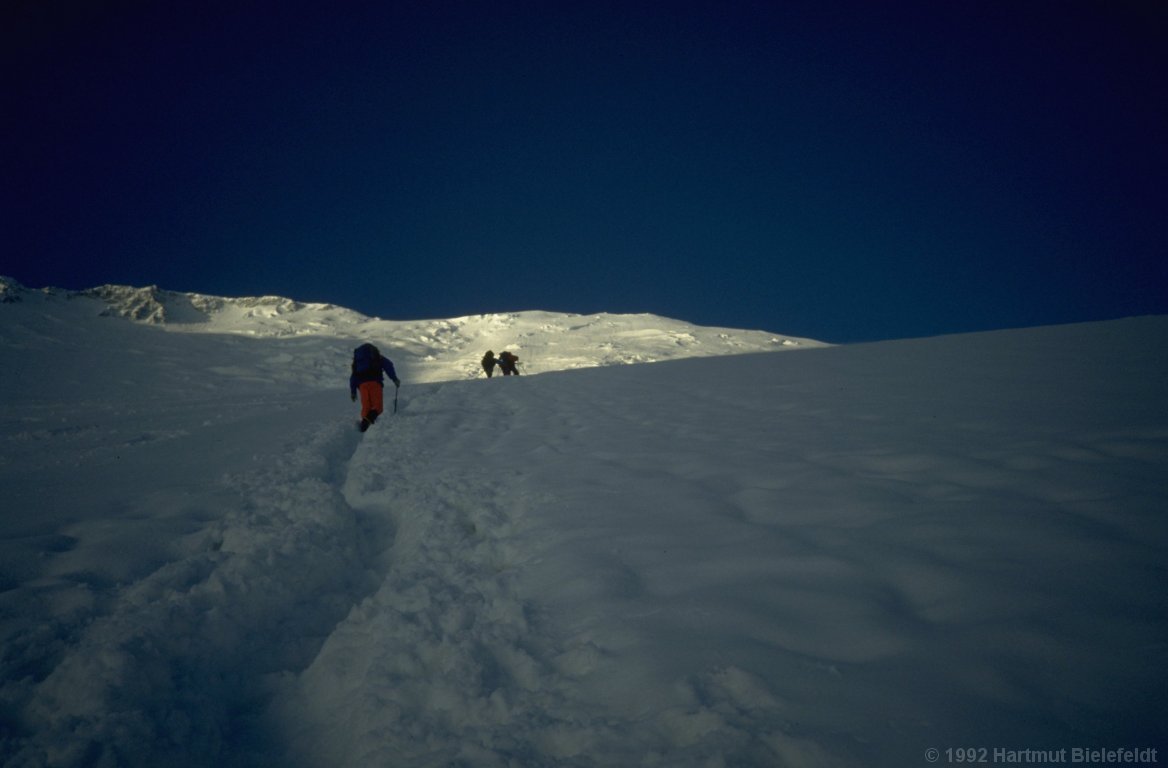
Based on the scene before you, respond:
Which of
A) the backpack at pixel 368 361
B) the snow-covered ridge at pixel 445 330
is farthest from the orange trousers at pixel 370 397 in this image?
the snow-covered ridge at pixel 445 330

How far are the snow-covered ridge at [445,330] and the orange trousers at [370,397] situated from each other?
47465 millimetres

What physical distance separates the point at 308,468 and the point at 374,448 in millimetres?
1077

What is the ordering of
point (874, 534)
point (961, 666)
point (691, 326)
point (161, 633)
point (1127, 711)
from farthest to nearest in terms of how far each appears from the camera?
A: point (691, 326), point (874, 534), point (161, 633), point (961, 666), point (1127, 711)

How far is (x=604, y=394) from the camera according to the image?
10219mm

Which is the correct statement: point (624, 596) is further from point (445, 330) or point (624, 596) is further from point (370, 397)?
point (445, 330)

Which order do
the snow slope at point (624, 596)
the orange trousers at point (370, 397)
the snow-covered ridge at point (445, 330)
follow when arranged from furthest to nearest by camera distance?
the snow-covered ridge at point (445, 330), the orange trousers at point (370, 397), the snow slope at point (624, 596)

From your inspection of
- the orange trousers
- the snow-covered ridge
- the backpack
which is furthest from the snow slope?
the snow-covered ridge

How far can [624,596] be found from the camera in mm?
2957

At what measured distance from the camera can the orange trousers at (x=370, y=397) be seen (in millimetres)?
8859

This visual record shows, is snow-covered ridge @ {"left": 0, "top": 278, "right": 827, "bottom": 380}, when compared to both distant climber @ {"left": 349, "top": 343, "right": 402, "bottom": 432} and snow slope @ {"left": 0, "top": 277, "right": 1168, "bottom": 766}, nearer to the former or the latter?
distant climber @ {"left": 349, "top": 343, "right": 402, "bottom": 432}

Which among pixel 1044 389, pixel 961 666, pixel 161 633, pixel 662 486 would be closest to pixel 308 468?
pixel 161 633

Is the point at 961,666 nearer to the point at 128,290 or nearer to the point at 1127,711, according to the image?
the point at 1127,711

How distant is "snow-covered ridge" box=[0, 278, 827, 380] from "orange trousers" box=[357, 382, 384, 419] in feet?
156

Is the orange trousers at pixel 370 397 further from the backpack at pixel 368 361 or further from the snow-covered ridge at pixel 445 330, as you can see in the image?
the snow-covered ridge at pixel 445 330
